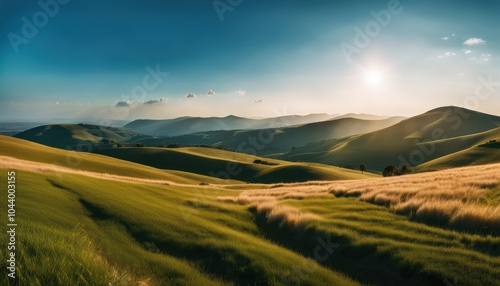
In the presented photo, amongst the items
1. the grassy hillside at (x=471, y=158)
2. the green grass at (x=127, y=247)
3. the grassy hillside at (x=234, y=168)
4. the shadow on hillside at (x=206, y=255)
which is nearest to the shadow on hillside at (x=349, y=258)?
the green grass at (x=127, y=247)

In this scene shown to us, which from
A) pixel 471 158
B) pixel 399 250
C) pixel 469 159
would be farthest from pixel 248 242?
pixel 471 158

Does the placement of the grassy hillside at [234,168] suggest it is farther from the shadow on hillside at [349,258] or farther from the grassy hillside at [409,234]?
the shadow on hillside at [349,258]

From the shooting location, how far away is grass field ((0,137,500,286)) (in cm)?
741

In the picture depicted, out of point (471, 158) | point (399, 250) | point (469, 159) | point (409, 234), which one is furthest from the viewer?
point (471, 158)

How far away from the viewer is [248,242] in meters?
12.0

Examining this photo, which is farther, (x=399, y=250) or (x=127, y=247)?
(x=399, y=250)

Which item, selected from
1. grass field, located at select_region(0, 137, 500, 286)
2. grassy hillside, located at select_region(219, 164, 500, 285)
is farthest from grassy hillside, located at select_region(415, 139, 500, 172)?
grass field, located at select_region(0, 137, 500, 286)

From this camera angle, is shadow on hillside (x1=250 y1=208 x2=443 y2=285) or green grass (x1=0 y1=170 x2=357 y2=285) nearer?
green grass (x1=0 y1=170 x2=357 y2=285)

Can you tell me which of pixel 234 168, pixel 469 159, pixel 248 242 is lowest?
pixel 234 168

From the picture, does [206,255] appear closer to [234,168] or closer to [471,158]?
[234,168]

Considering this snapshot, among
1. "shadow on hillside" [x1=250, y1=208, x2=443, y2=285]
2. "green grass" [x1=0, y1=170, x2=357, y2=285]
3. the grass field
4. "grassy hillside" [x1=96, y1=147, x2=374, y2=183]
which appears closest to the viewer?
"green grass" [x1=0, y1=170, x2=357, y2=285]

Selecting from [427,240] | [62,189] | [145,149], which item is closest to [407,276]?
[427,240]

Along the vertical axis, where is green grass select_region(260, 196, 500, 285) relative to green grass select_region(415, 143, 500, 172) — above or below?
above

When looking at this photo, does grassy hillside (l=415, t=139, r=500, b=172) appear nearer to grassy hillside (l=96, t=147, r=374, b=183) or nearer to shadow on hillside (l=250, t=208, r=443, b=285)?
grassy hillside (l=96, t=147, r=374, b=183)
